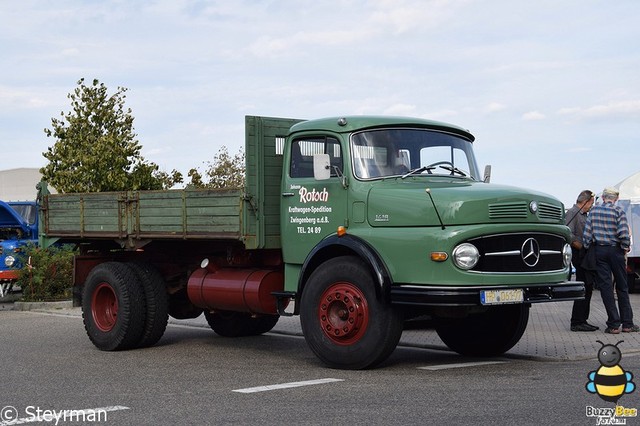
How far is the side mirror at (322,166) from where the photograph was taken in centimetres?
995

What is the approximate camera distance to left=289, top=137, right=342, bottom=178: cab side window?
401 inches

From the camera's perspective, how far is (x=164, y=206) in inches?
457

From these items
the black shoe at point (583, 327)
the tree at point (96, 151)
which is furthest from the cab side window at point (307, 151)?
the tree at point (96, 151)

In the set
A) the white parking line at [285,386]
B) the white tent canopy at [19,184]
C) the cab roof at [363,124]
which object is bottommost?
the white parking line at [285,386]

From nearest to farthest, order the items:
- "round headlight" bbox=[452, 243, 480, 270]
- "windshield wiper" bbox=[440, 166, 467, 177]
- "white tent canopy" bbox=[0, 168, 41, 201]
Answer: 1. "round headlight" bbox=[452, 243, 480, 270]
2. "windshield wiper" bbox=[440, 166, 467, 177]
3. "white tent canopy" bbox=[0, 168, 41, 201]

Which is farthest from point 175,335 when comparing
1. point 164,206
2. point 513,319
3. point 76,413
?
point 76,413

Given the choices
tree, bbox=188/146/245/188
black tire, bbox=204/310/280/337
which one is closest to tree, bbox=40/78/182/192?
tree, bbox=188/146/245/188

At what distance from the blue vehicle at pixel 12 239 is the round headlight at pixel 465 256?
43.1ft

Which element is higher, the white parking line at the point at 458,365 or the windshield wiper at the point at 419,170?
the windshield wiper at the point at 419,170

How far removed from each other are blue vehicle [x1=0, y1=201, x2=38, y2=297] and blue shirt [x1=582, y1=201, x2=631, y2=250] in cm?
1214

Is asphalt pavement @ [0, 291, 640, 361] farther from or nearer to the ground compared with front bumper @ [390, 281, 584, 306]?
nearer to the ground

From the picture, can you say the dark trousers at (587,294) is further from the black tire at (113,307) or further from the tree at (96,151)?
the tree at (96,151)

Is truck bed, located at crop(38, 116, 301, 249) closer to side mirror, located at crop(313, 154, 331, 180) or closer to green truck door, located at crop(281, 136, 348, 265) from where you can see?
green truck door, located at crop(281, 136, 348, 265)

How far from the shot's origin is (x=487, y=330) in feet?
34.8
